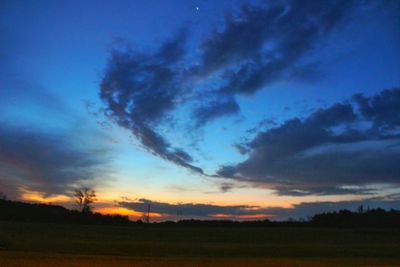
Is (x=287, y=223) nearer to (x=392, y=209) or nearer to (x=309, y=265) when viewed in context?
(x=392, y=209)

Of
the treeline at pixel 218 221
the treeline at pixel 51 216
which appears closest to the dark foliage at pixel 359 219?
the treeline at pixel 218 221

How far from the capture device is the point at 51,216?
149 m

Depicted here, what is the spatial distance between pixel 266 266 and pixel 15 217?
416 feet

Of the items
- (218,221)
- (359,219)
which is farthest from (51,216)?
(359,219)

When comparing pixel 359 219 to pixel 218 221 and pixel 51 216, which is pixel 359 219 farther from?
pixel 51 216

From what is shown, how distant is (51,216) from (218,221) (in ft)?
164

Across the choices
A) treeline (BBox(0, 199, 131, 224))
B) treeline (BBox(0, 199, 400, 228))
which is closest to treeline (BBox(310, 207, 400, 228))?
treeline (BBox(0, 199, 400, 228))

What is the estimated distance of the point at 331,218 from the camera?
14975 cm

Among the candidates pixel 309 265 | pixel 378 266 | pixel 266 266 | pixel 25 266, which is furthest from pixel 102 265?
pixel 378 266

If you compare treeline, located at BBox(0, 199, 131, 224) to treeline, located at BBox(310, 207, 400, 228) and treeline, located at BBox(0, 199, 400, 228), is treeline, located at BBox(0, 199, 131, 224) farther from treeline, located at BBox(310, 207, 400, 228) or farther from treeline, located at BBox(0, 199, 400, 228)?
treeline, located at BBox(310, 207, 400, 228)

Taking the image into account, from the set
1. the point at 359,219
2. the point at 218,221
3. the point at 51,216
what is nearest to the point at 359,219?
the point at 359,219

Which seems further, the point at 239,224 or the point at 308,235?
the point at 239,224

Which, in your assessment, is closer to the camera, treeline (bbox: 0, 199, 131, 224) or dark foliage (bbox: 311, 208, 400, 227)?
dark foliage (bbox: 311, 208, 400, 227)

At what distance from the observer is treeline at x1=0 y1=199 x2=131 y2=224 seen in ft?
474
